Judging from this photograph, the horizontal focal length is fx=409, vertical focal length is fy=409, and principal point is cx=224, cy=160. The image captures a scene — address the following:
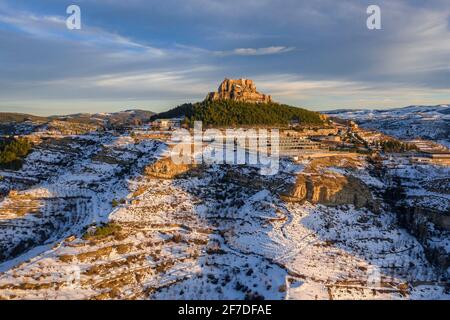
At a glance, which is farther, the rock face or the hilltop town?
the rock face

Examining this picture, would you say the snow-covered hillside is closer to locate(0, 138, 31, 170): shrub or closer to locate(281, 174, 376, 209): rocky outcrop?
locate(281, 174, 376, 209): rocky outcrop

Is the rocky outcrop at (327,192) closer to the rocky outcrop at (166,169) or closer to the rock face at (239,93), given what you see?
the rocky outcrop at (166,169)

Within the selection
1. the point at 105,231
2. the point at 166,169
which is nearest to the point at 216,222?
the point at 105,231

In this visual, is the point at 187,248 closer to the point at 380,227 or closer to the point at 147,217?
the point at 147,217

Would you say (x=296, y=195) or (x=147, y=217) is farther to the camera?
(x=296, y=195)

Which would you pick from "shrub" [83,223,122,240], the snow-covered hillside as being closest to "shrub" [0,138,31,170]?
the snow-covered hillside

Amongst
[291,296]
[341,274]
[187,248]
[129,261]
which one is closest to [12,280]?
[129,261]
